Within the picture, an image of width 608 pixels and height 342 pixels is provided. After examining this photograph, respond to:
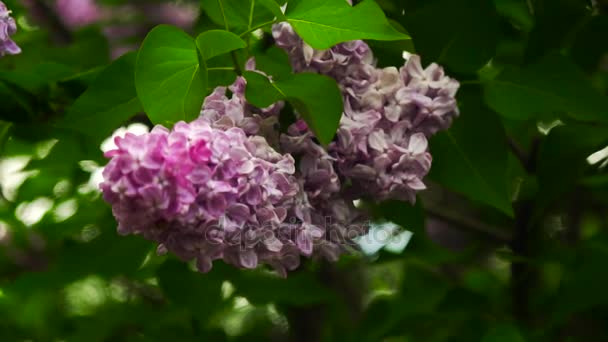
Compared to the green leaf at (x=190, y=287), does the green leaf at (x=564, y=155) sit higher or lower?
higher

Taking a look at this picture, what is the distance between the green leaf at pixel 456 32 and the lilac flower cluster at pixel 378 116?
0.38ft

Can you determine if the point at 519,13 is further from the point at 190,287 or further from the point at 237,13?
the point at 190,287

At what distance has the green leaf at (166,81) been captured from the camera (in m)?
0.72

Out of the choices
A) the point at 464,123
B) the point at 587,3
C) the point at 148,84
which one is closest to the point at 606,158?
the point at 587,3

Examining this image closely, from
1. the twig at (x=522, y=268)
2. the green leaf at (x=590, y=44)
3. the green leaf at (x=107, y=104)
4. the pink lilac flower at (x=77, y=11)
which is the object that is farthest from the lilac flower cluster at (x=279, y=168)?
the pink lilac flower at (x=77, y=11)

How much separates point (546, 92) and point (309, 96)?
358 millimetres

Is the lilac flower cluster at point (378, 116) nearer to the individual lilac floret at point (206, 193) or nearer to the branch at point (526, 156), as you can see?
the individual lilac floret at point (206, 193)

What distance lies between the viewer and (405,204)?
1005 mm

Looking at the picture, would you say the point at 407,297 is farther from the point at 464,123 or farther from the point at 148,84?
the point at 148,84

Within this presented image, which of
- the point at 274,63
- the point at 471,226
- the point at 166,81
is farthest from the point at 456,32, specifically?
the point at 471,226

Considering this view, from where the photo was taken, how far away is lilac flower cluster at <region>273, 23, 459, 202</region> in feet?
2.63

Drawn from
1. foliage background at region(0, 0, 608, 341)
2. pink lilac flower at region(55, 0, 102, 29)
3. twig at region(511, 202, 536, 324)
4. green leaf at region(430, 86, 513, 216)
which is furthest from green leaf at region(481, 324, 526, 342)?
pink lilac flower at region(55, 0, 102, 29)

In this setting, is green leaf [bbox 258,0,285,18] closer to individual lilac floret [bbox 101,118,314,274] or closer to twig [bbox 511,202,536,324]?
individual lilac floret [bbox 101,118,314,274]

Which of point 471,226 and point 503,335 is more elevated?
point 503,335
